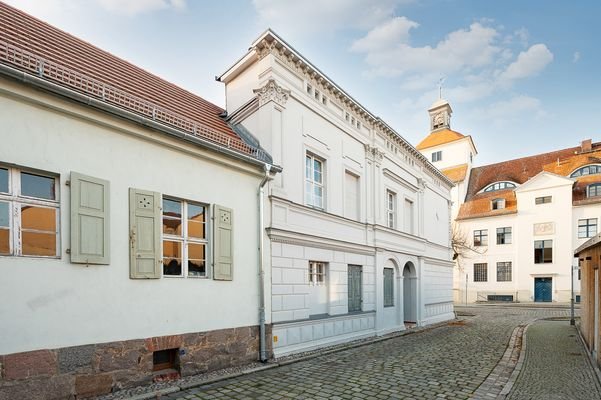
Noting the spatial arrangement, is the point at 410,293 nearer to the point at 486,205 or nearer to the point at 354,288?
the point at 354,288

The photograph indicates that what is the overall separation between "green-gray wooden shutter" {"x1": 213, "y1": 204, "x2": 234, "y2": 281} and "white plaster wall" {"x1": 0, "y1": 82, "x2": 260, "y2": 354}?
0.19 m

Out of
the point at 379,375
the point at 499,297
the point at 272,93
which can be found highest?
the point at 272,93

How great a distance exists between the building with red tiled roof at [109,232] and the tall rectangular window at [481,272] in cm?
3381

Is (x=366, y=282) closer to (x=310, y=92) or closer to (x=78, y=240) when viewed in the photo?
(x=310, y=92)

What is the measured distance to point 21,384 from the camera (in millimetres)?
5301

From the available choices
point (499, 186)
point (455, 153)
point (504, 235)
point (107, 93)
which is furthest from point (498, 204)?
point (107, 93)

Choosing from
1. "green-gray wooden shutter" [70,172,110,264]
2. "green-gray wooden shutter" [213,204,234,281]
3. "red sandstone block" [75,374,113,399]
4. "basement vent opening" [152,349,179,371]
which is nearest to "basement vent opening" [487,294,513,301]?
"green-gray wooden shutter" [213,204,234,281]

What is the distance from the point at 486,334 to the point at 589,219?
24.7m

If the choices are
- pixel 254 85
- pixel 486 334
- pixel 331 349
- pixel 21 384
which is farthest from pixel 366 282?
pixel 21 384

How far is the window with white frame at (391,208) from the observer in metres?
16.1

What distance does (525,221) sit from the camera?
3484 centimetres

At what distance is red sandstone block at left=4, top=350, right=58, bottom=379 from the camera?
5227 millimetres

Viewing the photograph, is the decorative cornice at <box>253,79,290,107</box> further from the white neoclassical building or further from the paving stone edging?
the paving stone edging

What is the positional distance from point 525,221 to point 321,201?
30.8 m
